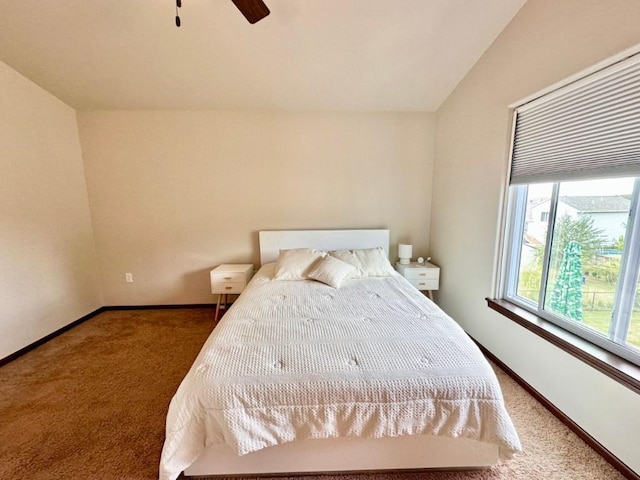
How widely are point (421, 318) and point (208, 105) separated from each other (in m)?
3.03

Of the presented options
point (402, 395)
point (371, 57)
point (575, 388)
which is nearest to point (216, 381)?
point (402, 395)

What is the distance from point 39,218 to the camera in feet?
8.20

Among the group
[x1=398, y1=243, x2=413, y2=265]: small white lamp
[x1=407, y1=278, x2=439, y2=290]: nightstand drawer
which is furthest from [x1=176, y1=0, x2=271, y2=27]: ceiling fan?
[x1=407, y1=278, x2=439, y2=290]: nightstand drawer

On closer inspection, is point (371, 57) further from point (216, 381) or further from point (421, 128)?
point (216, 381)

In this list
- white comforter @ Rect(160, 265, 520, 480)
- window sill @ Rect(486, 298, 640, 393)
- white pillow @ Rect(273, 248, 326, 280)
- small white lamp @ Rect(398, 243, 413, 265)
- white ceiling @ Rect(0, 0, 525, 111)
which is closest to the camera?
white comforter @ Rect(160, 265, 520, 480)

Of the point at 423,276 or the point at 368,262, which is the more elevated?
the point at 368,262

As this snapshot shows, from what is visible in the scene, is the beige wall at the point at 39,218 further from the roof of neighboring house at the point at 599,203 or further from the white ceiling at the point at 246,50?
the roof of neighboring house at the point at 599,203

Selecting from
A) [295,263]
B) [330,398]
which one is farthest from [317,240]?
[330,398]

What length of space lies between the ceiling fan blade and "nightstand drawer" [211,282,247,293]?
2.34 m

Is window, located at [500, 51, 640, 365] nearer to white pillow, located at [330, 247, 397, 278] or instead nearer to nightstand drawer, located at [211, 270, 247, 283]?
white pillow, located at [330, 247, 397, 278]

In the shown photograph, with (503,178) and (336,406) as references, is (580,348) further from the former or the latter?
(336,406)

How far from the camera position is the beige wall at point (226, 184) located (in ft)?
9.80

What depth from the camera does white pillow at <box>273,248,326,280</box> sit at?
8.39ft

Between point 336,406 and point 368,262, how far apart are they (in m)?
1.68
